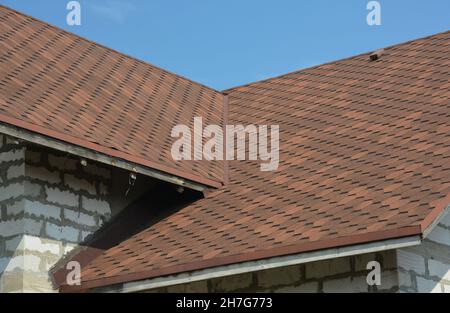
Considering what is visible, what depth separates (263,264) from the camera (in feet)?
31.8

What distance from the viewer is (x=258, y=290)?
10195mm

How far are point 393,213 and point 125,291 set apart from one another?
283cm

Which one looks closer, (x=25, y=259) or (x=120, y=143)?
(x=25, y=259)

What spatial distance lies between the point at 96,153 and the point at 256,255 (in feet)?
7.98

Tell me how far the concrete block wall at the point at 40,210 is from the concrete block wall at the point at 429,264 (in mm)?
3792

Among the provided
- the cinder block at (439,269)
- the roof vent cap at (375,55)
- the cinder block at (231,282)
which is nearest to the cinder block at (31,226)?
the cinder block at (231,282)

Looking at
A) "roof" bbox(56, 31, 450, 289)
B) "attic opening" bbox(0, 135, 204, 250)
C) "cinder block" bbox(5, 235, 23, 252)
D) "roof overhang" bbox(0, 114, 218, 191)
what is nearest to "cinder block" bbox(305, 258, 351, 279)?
"roof" bbox(56, 31, 450, 289)

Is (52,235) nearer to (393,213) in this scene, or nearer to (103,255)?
(103,255)

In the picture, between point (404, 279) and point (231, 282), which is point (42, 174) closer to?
point (231, 282)

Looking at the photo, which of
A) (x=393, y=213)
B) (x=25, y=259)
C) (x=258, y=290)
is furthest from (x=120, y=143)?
(x=393, y=213)

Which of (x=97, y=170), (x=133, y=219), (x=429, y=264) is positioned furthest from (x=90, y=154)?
(x=429, y=264)

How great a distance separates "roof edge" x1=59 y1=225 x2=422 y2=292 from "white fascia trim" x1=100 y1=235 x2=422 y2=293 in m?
0.03

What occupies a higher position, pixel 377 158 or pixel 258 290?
pixel 377 158

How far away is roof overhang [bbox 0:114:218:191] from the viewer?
420 inches
